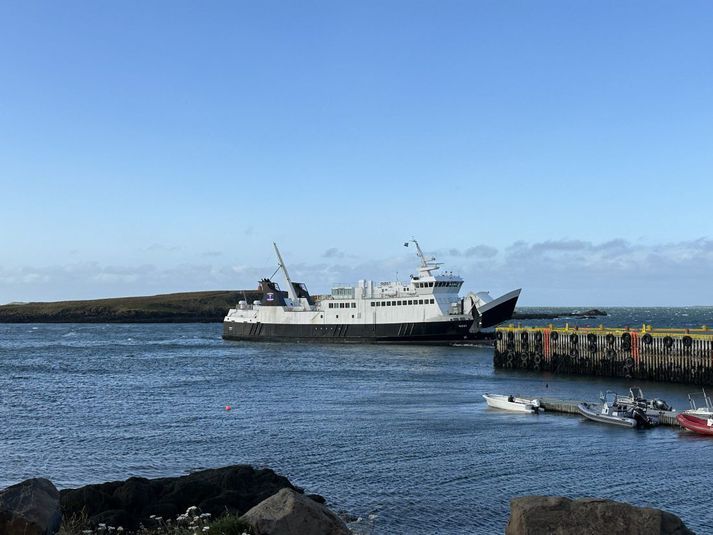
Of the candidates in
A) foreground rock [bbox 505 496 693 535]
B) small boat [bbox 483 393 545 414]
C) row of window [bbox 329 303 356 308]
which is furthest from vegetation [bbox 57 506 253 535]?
row of window [bbox 329 303 356 308]

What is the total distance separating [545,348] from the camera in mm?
53750

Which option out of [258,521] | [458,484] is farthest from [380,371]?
[258,521]

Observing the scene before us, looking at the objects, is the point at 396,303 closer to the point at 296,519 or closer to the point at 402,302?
the point at 402,302

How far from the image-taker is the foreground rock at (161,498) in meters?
15.2

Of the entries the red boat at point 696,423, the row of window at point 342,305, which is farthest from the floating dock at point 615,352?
the row of window at point 342,305

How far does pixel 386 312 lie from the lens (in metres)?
80.3

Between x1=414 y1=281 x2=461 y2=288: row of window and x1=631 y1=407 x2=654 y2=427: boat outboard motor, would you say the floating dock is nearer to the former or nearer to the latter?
x1=631 y1=407 x2=654 y2=427: boat outboard motor

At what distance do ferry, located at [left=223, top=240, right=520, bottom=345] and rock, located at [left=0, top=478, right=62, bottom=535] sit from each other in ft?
216

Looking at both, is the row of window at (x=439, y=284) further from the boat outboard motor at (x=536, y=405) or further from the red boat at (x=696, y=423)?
the red boat at (x=696, y=423)

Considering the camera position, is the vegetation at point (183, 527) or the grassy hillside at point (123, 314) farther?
the grassy hillside at point (123, 314)

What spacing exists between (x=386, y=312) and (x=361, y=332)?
381cm

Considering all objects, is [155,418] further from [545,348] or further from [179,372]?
[545,348]

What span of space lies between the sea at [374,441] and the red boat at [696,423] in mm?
650

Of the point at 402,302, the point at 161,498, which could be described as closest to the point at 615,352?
the point at 402,302
